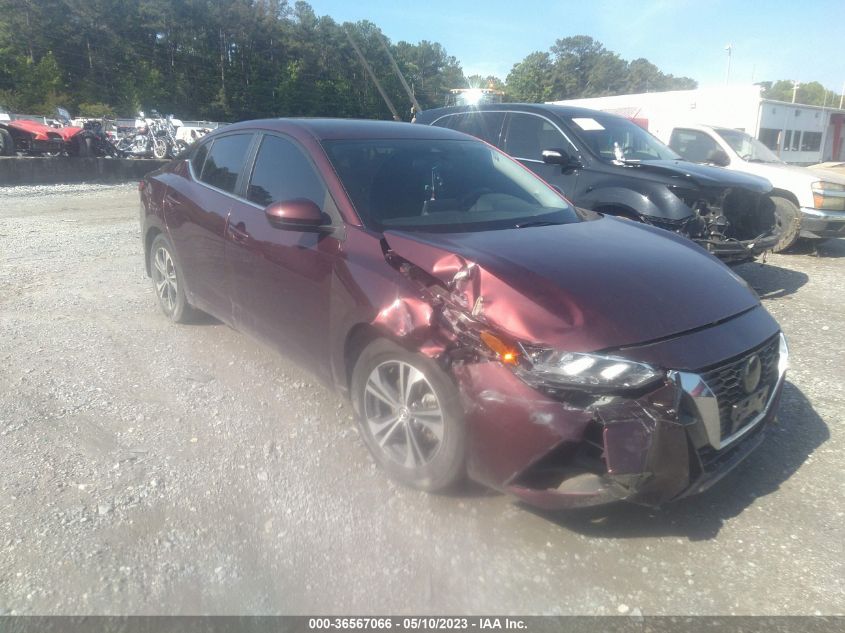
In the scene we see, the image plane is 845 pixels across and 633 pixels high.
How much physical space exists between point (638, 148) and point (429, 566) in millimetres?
6079

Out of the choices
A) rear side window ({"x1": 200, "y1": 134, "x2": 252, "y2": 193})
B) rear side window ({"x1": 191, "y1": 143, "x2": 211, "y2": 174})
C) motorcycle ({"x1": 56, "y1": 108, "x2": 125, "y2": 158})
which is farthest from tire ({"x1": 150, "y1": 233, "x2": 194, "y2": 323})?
motorcycle ({"x1": 56, "y1": 108, "x2": 125, "y2": 158})

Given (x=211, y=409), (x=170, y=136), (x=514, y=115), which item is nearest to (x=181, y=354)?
(x=211, y=409)

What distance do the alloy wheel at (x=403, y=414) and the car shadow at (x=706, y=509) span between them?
58 centimetres

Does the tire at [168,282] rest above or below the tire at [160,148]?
below

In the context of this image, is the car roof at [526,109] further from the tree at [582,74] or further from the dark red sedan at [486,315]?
the tree at [582,74]

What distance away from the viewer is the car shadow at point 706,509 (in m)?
2.92

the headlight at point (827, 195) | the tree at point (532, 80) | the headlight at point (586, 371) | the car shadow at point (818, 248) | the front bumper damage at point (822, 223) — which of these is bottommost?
the car shadow at point (818, 248)

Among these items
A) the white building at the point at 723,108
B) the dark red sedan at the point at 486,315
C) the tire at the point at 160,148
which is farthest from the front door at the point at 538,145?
the white building at the point at 723,108

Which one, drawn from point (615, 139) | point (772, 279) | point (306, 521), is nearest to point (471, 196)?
point (306, 521)

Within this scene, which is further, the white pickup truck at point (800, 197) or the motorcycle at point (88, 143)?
the motorcycle at point (88, 143)

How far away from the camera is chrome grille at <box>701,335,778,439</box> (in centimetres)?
274

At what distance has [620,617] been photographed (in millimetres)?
2414

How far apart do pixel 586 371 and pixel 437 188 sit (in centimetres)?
174

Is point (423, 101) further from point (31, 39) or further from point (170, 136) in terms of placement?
point (170, 136)
